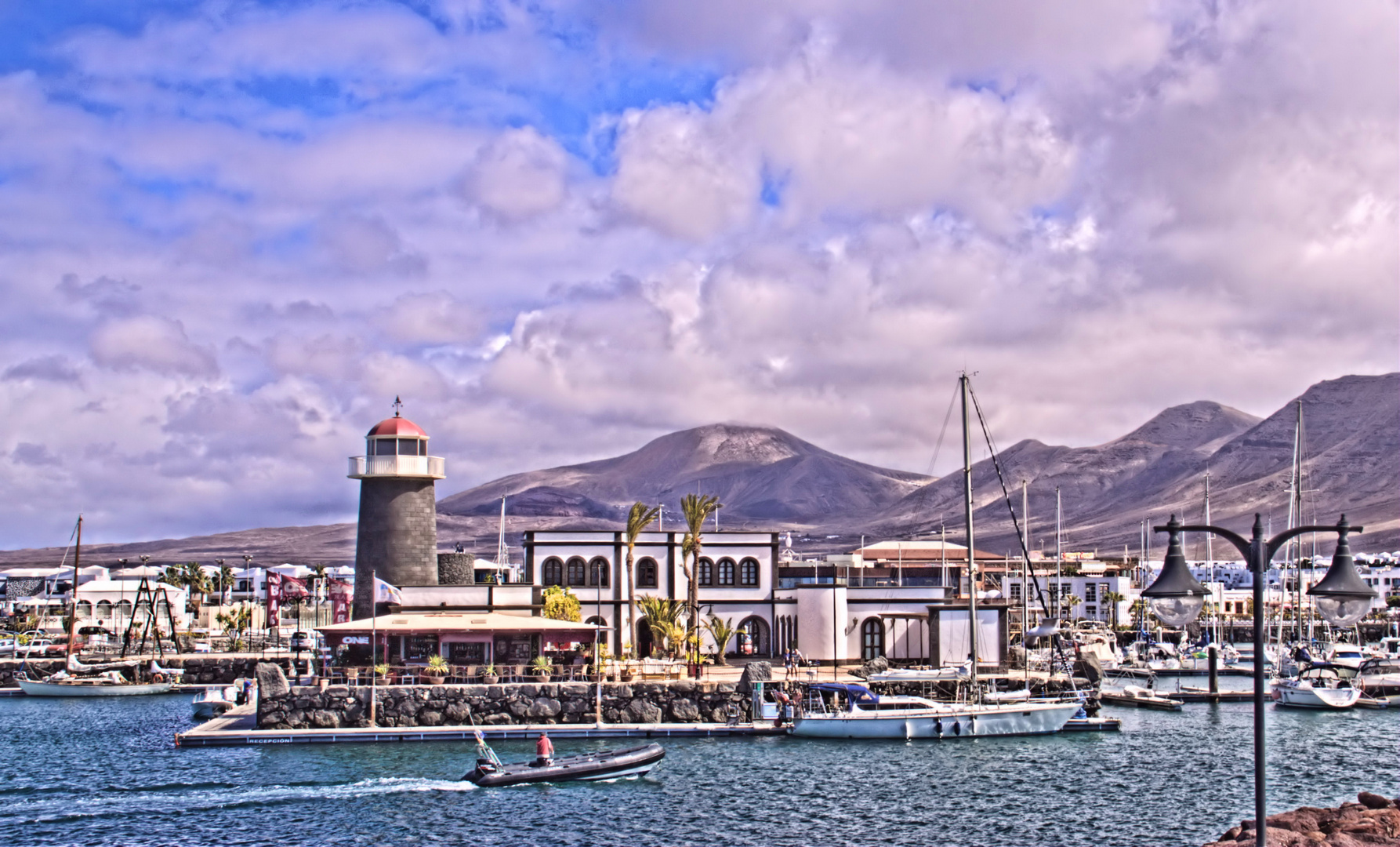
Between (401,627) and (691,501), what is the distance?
15.5 m

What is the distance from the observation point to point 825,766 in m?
43.5

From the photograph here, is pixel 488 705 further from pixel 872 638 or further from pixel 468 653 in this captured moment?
pixel 872 638

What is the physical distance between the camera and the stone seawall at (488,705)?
49938 mm

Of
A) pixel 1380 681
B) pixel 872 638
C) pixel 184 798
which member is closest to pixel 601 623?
pixel 872 638

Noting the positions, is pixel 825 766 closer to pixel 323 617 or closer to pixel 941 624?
Answer: pixel 941 624

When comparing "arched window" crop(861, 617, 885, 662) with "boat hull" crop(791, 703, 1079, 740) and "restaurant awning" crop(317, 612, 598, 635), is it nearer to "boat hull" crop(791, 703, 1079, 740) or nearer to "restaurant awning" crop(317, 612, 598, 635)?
"boat hull" crop(791, 703, 1079, 740)

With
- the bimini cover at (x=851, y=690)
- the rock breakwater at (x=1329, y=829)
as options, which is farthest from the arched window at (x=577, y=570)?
the rock breakwater at (x=1329, y=829)

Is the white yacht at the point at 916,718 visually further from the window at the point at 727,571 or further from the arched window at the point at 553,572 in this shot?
the arched window at the point at 553,572

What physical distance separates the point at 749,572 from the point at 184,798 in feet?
→ 110

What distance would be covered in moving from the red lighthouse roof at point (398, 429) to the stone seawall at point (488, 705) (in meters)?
Answer: 15.4

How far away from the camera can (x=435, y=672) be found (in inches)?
2061

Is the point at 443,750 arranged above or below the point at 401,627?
below

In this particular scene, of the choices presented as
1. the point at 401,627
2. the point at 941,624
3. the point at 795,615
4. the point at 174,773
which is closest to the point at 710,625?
the point at 795,615

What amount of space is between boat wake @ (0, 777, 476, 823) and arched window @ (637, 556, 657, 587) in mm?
27325
